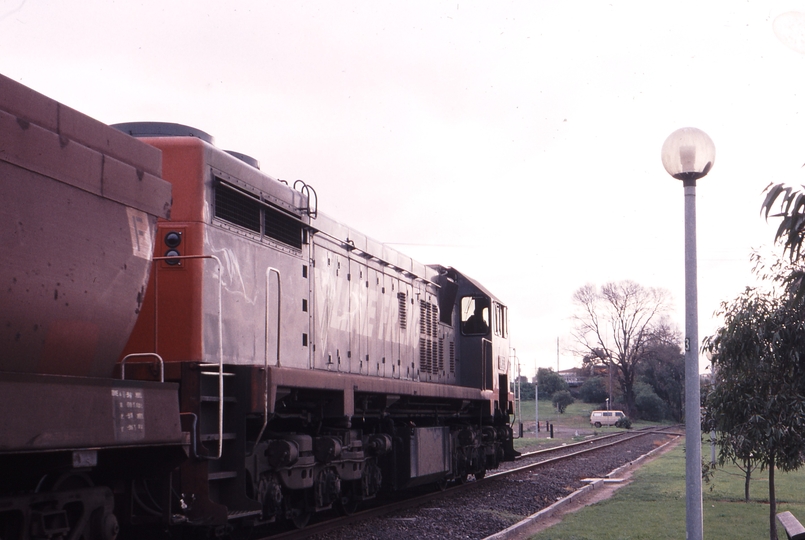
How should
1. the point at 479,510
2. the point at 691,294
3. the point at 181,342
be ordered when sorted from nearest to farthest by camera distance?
the point at 691,294 → the point at 181,342 → the point at 479,510

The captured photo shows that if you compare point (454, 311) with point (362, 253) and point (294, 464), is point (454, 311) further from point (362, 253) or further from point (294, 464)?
point (294, 464)

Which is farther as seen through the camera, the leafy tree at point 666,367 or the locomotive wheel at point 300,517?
the leafy tree at point 666,367

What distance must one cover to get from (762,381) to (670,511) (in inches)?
144

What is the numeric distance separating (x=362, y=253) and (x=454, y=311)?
17.5 ft

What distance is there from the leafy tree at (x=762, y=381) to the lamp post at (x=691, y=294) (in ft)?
13.3

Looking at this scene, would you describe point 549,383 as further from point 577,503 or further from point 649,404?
point 577,503

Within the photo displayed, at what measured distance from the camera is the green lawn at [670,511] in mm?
11242

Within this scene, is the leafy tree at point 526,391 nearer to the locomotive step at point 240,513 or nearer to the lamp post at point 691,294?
the locomotive step at point 240,513

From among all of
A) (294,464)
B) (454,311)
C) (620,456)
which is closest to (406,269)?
(454,311)

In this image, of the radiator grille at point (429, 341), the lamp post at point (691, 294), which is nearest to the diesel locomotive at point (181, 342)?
the radiator grille at point (429, 341)

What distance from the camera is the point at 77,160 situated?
5.21 meters

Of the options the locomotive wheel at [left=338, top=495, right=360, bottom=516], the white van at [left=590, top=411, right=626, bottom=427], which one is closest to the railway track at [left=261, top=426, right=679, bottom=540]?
the locomotive wheel at [left=338, top=495, right=360, bottom=516]

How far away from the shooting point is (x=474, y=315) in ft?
58.4

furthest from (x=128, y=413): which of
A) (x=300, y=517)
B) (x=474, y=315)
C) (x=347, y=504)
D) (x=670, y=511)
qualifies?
(x=474, y=315)
